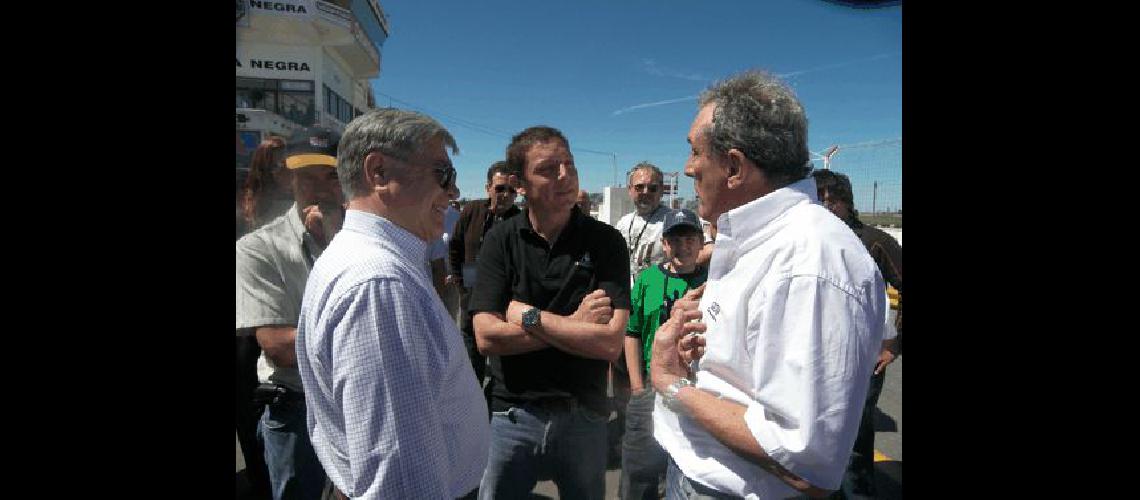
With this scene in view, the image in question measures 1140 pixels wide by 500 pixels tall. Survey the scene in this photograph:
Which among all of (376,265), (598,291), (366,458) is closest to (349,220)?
(376,265)

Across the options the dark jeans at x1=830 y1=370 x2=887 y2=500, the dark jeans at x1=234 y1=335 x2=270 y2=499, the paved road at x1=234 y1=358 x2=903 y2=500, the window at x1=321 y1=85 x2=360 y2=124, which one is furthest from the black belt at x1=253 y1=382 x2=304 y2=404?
the window at x1=321 y1=85 x2=360 y2=124

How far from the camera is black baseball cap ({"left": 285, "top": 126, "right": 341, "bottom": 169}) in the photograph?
2398mm

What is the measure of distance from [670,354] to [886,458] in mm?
3322

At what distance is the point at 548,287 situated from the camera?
2.27 metres

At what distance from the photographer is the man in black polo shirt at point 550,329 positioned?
2.17 meters

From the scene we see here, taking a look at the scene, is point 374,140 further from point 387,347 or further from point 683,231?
point 683,231

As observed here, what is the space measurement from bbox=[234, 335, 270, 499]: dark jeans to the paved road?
0.81ft

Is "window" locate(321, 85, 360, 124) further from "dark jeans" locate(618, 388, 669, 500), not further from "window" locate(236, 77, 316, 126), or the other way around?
"dark jeans" locate(618, 388, 669, 500)

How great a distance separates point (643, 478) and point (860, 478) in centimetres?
138

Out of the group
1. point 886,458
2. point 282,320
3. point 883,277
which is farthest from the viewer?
point 886,458

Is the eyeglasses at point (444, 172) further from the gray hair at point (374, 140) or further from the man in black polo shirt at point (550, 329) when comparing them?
the man in black polo shirt at point (550, 329)

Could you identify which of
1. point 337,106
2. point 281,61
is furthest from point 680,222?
point 337,106

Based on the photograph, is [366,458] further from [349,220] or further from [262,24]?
[262,24]

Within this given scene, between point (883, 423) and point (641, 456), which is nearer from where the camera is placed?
point (641, 456)
